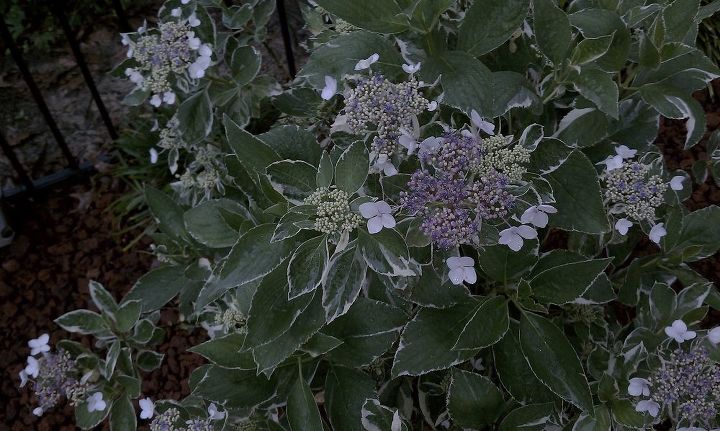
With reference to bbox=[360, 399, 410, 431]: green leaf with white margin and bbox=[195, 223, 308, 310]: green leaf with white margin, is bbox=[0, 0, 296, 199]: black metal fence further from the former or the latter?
bbox=[360, 399, 410, 431]: green leaf with white margin

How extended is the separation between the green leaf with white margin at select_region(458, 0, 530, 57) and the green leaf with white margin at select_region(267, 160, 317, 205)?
1.58 ft

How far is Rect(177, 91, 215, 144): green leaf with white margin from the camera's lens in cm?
211

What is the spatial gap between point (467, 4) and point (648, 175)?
2.15 ft

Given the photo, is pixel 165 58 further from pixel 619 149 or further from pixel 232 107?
pixel 619 149

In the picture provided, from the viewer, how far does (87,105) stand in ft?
11.4

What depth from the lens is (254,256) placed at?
1455mm

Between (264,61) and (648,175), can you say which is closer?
(648,175)

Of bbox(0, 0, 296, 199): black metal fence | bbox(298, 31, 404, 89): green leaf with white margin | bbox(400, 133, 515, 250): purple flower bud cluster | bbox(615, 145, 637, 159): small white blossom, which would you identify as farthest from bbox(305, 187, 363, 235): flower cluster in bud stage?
bbox(0, 0, 296, 199): black metal fence

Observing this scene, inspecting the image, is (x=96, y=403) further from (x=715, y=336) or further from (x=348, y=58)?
(x=715, y=336)

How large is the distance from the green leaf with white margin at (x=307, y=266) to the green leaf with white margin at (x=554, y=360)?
1.74 feet

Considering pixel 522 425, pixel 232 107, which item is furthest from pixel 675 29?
pixel 232 107

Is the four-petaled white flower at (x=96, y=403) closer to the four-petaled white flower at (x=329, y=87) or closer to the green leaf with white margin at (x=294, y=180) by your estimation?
→ the green leaf with white margin at (x=294, y=180)

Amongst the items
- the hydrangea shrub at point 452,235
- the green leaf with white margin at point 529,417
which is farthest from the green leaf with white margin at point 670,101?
the green leaf with white margin at point 529,417

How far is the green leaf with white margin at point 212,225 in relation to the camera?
1771 mm
